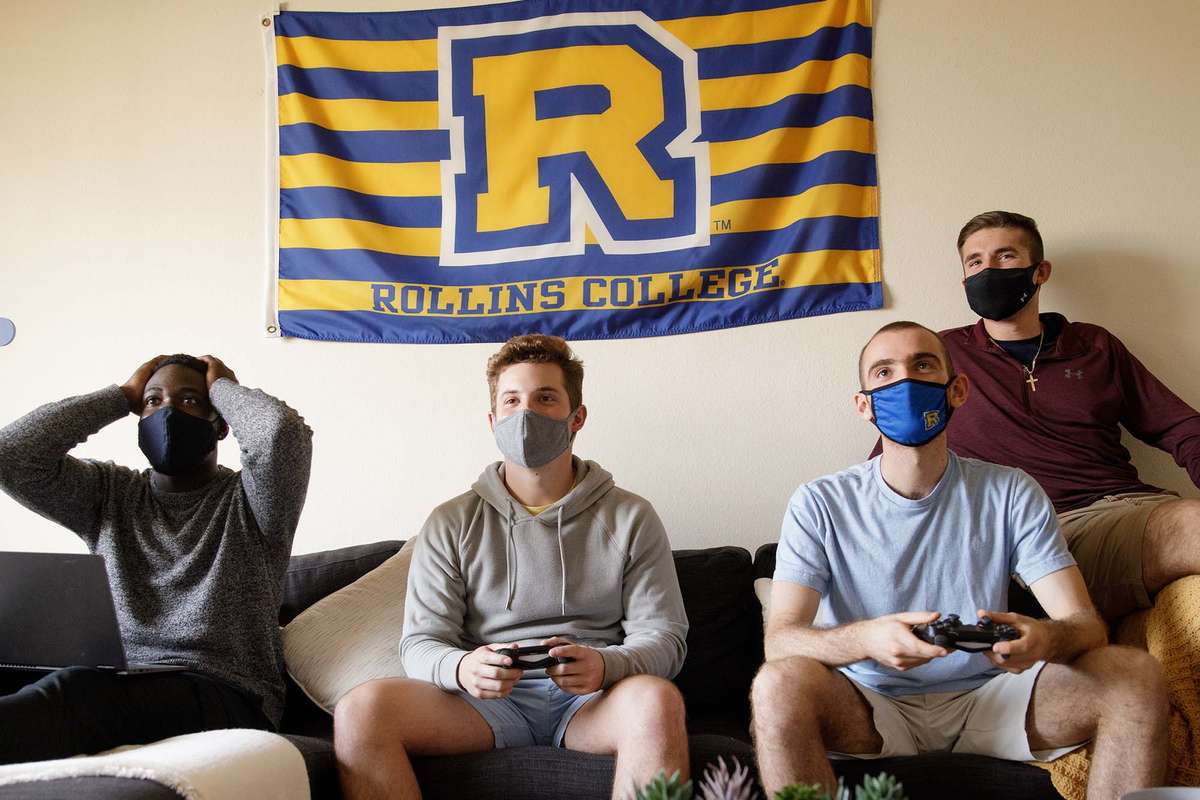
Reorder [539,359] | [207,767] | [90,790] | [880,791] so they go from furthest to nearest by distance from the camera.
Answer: [539,359] → [207,767] → [90,790] → [880,791]

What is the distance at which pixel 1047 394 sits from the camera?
8.81 feet

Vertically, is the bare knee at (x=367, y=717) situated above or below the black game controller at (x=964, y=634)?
below

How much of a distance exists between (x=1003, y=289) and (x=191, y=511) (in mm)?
2086

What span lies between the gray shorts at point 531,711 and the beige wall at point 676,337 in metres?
0.97

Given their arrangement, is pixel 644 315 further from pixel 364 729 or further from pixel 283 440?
pixel 364 729

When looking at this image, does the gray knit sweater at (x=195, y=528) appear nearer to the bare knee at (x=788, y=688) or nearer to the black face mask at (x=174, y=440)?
the black face mask at (x=174, y=440)

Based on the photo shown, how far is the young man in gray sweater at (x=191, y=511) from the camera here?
7.30 feet

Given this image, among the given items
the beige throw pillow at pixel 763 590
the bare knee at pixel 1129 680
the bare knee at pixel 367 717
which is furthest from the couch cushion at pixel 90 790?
the bare knee at pixel 1129 680

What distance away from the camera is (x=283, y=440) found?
2.28 meters

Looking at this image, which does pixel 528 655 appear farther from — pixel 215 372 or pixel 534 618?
pixel 215 372

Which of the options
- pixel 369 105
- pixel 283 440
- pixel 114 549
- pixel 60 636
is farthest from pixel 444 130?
pixel 60 636

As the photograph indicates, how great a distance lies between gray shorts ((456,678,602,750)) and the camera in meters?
2.02

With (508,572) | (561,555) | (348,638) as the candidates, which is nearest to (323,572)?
(348,638)

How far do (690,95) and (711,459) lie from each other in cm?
108
